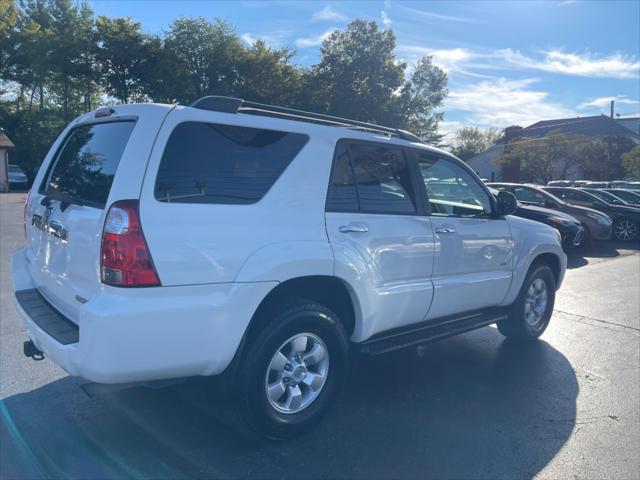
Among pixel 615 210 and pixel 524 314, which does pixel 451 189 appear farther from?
pixel 615 210

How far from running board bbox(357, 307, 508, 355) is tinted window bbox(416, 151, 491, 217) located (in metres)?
0.90

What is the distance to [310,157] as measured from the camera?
11.4 ft

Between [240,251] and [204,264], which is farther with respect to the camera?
[240,251]

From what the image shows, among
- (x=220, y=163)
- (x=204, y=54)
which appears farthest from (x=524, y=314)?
(x=204, y=54)

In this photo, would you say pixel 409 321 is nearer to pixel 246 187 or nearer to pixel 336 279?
pixel 336 279

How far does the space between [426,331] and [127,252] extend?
8.10ft

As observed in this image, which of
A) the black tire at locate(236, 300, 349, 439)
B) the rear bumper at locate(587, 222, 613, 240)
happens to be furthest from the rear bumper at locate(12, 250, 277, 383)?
the rear bumper at locate(587, 222, 613, 240)

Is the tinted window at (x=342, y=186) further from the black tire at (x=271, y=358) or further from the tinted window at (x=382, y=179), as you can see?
the black tire at (x=271, y=358)

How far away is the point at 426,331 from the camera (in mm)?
4238

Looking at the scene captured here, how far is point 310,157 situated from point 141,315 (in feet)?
4.83

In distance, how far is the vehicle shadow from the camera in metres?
3.10

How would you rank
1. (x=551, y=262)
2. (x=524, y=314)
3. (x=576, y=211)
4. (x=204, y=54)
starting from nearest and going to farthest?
1. (x=524, y=314)
2. (x=551, y=262)
3. (x=576, y=211)
4. (x=204, y=54)

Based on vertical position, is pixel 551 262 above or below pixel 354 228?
below

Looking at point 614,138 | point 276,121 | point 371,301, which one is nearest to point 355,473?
point 371,301
